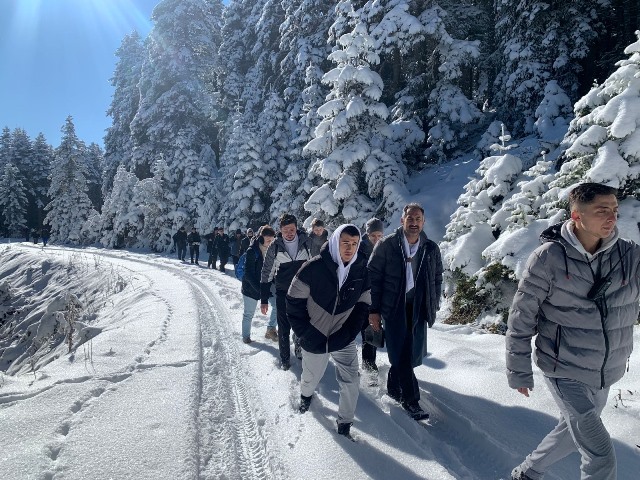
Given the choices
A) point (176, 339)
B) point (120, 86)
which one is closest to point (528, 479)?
point (176, 339)

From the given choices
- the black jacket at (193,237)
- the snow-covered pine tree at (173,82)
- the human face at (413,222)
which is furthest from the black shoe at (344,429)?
the snow-covered pine tree at (173,82)

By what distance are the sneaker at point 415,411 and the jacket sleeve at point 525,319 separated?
1.79 metres

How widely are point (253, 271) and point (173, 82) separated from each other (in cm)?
3458

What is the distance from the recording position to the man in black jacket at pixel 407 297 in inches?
173

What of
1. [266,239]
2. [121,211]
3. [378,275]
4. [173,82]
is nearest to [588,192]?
[378,275]

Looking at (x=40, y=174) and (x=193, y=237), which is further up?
(x=40, y=174)

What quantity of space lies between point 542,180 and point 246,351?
6.40 m

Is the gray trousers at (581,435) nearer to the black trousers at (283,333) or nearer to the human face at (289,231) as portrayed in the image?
the black trousers at (283,333)

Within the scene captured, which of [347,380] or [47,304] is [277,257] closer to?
[347,380]

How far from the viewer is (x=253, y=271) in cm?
733

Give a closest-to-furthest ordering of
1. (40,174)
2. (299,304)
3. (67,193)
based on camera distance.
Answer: (299,304), (67,193), (40,174)

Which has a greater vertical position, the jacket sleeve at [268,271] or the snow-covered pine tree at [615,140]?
the snow-covered pine tree at [615,140]

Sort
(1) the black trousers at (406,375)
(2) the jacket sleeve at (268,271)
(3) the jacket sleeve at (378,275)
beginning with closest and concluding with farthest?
(1) the black trousers at (406,375), (3) the jacket sleeve at (378,275), (2) the jacket sleeve at (268,271)

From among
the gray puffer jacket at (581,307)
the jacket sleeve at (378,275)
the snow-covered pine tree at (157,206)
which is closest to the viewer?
the gray puffer jacket at (581,307)
